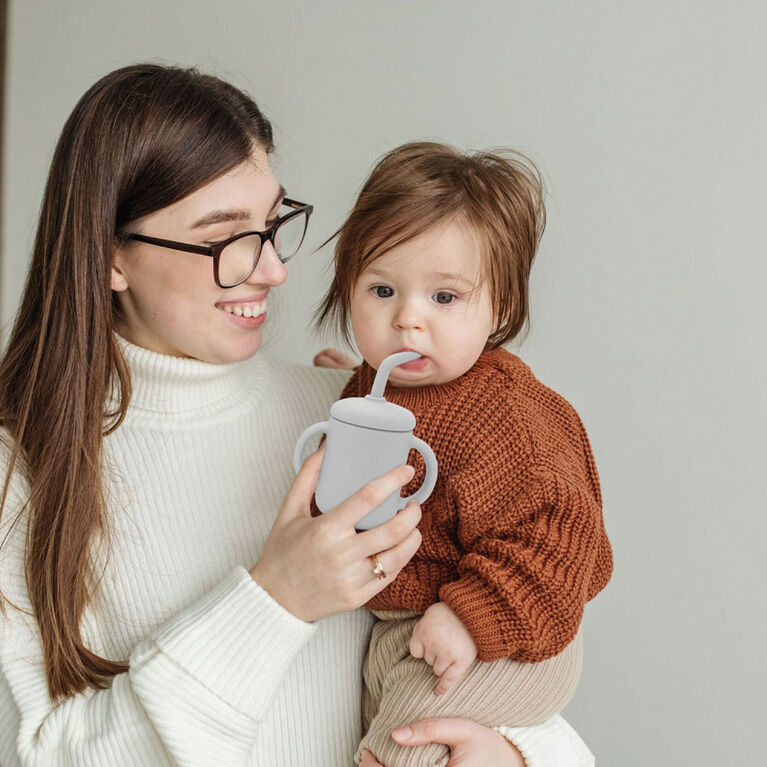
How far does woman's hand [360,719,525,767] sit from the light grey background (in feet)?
2.43

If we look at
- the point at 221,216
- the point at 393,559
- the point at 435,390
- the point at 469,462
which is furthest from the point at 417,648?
the point at 221,216

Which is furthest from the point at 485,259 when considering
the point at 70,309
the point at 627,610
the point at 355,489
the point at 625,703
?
the point at 625,703

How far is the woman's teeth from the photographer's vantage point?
4.54 ft

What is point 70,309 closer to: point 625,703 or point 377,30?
point 377,30

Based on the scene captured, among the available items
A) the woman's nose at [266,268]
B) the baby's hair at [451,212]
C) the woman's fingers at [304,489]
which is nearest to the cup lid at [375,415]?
the woman's fingers at [304,489]

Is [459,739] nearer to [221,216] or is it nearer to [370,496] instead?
[370,496]

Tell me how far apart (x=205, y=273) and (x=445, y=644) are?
0.66 meters

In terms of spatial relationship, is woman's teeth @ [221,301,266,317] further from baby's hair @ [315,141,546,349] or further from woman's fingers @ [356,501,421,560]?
woman's fingers @ [356,501,421,560]

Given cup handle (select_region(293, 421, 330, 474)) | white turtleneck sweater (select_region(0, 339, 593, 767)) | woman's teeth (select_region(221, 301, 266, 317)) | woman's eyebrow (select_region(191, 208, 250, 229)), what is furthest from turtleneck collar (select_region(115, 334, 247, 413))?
cup handle (select_region(293, 421, 330, 474))

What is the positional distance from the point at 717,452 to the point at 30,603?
4.26 feet

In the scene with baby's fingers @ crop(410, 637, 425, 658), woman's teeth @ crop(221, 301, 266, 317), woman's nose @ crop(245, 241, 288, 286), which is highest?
woman's nose @ crop(245, 241, 288, 286)

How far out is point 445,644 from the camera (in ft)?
3.81

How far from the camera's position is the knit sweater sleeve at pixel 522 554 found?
1.14 metres

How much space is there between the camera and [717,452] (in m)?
1.74
